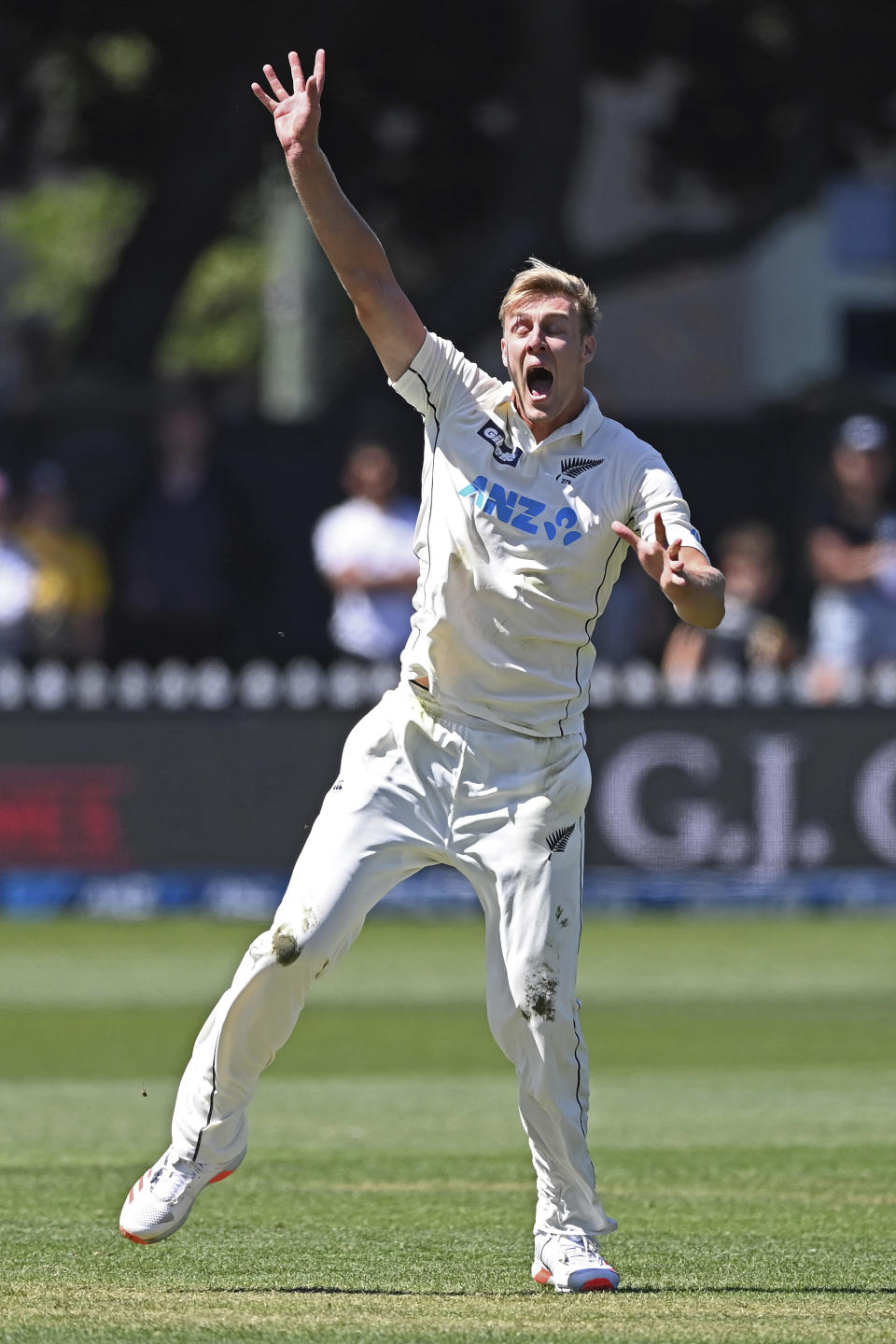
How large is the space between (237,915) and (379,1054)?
4.74m

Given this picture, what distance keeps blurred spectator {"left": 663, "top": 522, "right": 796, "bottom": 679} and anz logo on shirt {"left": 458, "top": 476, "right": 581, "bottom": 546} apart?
9.71m

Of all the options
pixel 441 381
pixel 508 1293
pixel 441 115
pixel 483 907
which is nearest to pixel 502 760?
pixel 483 907

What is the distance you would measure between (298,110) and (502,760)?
160 centimetres

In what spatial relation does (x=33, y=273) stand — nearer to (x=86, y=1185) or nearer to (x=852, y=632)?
(x=852, y=632)

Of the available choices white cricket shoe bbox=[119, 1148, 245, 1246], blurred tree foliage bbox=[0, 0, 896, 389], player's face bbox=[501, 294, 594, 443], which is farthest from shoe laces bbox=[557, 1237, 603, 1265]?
blurred tree foliage bbox=[0, 0, 896, 389]

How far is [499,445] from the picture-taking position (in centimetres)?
608

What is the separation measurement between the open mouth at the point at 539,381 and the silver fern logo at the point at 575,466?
0.17 m

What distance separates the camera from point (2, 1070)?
1009 centimetres

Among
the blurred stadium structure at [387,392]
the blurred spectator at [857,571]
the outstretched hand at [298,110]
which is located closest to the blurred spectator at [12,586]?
the blurred stadium structure at [387,392]

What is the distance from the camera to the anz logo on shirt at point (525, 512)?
6.00 m

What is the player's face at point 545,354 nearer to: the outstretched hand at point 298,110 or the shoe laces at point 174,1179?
the outstretched hand at point 298,110

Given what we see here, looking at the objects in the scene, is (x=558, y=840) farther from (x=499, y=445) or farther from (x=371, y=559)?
(x=371, y=559)

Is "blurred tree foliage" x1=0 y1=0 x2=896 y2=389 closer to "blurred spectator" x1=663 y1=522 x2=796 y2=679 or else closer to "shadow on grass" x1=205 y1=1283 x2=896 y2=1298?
"blurred spectator" x1=663 y1=522 x2=796 y2=679

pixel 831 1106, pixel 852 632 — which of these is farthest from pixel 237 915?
pixel 831 1106
